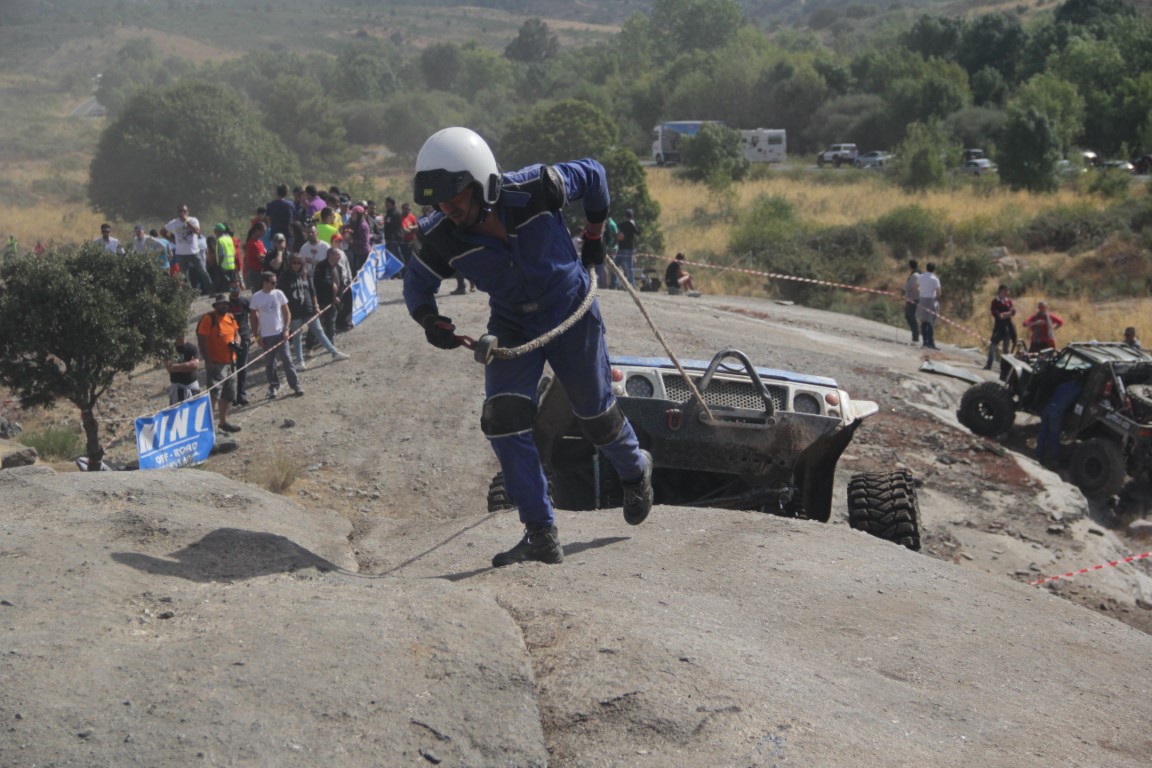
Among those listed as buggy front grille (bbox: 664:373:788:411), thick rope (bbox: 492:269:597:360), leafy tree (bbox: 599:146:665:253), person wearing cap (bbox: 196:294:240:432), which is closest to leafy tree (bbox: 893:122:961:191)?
leafy tree (bbox: 599:146:665:253)

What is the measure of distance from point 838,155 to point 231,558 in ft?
210

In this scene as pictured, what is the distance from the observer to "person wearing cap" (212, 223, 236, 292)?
69.3 ft

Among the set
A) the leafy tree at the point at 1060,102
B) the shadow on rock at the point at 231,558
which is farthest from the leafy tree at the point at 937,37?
the shadow on rock at the point at 231,558

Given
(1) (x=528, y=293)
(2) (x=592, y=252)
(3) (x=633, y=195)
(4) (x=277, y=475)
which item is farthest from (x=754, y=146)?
(1) (x=528, y=293)

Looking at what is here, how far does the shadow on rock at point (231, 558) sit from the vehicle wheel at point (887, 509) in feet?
13.3

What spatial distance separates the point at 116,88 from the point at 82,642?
96.1 metres

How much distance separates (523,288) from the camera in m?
6.61

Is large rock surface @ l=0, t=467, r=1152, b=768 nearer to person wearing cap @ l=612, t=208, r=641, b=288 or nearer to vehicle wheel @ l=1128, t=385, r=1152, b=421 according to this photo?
vehicle wheel @ l=1128, t=385, r=1152, b=421

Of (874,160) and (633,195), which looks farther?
(874,160)

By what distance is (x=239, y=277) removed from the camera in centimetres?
2197

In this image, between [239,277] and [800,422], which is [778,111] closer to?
[239,277]

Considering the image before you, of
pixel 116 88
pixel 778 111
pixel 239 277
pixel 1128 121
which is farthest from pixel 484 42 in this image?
pixel 239 277

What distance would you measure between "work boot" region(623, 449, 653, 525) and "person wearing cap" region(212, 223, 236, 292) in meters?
15.3

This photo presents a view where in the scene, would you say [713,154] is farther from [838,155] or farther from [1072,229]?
[1072,229]
